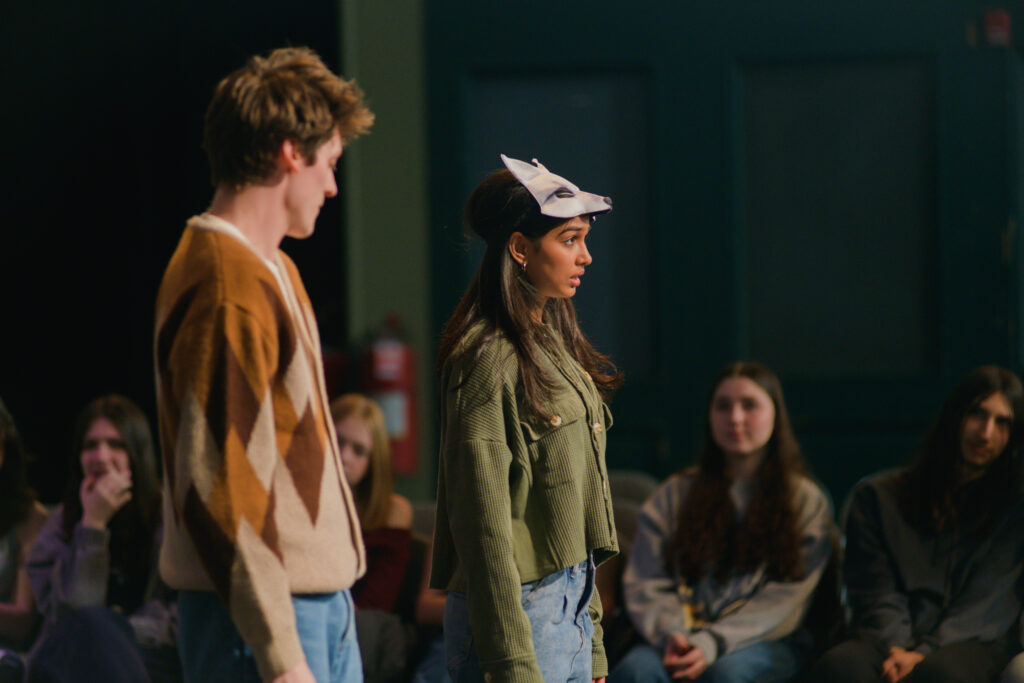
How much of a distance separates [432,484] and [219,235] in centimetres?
371

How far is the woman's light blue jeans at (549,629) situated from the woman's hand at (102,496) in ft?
5.21

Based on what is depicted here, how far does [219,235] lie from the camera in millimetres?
1334

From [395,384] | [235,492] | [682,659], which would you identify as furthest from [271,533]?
[395,384]

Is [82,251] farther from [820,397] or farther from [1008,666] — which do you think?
[1008,666]

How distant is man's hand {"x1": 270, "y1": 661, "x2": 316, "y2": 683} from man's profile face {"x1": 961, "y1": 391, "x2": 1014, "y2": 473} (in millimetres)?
2075

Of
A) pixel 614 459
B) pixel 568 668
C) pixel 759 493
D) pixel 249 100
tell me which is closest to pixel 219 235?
pixel 249 100

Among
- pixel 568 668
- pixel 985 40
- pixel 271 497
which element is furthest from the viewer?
pixel 985 40

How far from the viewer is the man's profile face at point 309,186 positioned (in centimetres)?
138

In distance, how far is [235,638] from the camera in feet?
4.23

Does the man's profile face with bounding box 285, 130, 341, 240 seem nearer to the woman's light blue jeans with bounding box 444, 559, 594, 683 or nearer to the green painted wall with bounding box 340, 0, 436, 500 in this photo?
the woman's light blue jeans with bounding box 444, 559, 594, 683

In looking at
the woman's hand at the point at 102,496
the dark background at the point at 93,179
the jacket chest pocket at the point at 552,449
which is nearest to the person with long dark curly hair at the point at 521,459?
the jacket chest pocket at the point at 552,449

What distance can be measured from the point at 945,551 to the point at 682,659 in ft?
2.37

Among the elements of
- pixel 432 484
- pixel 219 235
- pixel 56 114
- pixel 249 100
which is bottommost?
pixel 432 484

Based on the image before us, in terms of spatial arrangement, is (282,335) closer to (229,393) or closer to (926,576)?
(229,393)
